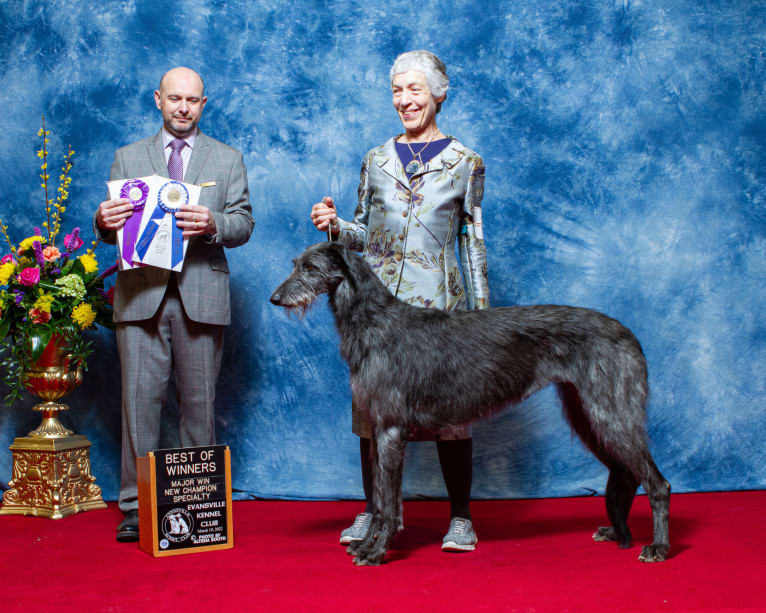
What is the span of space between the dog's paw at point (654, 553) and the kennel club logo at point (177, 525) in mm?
1755

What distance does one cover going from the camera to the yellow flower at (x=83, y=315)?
369cm

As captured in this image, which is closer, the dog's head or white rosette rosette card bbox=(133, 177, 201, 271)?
the dog's head

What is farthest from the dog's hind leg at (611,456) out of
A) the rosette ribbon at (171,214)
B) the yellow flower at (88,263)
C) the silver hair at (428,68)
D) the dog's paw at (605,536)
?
the yellow flower at (88,263)

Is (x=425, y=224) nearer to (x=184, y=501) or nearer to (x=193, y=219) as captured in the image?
(x=193, y=219)

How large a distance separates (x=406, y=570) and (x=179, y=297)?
1.52 m

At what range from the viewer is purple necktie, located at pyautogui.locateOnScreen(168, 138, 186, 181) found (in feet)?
10.6

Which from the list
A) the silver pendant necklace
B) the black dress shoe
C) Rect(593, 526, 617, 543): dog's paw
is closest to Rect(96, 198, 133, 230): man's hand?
the silver pendant necklace

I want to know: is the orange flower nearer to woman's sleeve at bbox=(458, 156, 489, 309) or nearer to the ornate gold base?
the ornate gold base

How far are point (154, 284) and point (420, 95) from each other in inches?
55.2

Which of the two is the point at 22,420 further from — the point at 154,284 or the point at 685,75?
the point at 685,75

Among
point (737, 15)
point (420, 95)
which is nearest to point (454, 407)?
point (420, 95)

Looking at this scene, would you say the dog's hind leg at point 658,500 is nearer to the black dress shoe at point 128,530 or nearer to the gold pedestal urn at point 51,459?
the black dress shoe at point 128,530

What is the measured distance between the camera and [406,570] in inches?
104

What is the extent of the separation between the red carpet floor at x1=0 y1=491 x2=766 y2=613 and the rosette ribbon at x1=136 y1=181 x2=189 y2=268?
1.23 meters
